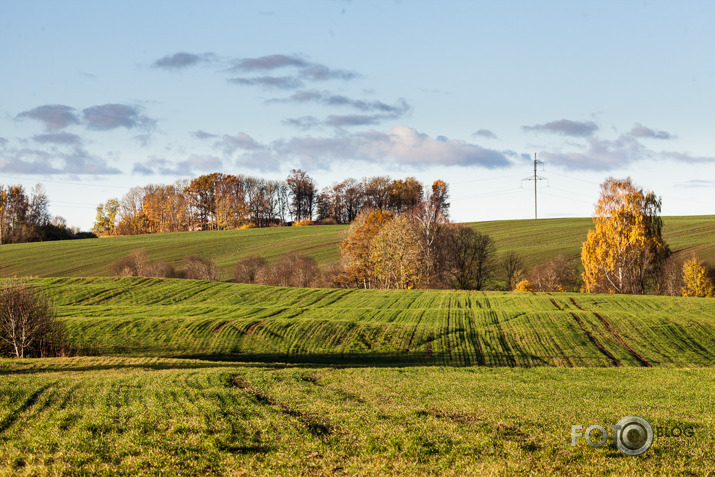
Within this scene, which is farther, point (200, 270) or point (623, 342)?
point (200, 270)

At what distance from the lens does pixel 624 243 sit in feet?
264

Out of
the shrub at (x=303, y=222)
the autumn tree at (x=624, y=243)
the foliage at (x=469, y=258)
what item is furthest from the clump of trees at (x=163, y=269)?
the shrub at (x=303, y=222)

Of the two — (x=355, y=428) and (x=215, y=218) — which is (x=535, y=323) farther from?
(x=215, y=218)

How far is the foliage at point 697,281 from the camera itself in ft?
279

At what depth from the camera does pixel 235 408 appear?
18.9m

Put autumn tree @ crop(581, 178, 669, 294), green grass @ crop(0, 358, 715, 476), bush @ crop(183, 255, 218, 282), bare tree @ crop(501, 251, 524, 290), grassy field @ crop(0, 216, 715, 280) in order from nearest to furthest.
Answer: green grass @ crop(0, 358, 715, 476), autumn tree @ crop(581, 178, 669, 294), bare tree @ crop(501, 251, 524, 290), bush @ crop(183, 255, 218, 282), grassy field @ crop(0, 216, 715, 280)

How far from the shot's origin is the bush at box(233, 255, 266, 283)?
10275cm

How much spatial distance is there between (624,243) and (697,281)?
15.7m

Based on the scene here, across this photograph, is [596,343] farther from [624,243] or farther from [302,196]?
[302,196]

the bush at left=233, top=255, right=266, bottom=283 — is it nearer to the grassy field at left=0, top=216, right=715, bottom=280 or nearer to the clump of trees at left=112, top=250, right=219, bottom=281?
the grassy field at left=0, top=216, right=715, bottom=280

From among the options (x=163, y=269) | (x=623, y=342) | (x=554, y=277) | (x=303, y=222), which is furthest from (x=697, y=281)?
(x=303, y=222)

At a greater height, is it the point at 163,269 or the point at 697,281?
the point at 163,269

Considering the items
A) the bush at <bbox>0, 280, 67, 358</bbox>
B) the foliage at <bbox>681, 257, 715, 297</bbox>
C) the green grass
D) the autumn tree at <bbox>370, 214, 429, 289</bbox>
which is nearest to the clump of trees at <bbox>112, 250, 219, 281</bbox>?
the autumn tree at <bbox>370, 214, 429, 289</bbox>

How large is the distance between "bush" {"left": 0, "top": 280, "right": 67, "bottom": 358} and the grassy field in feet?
196
